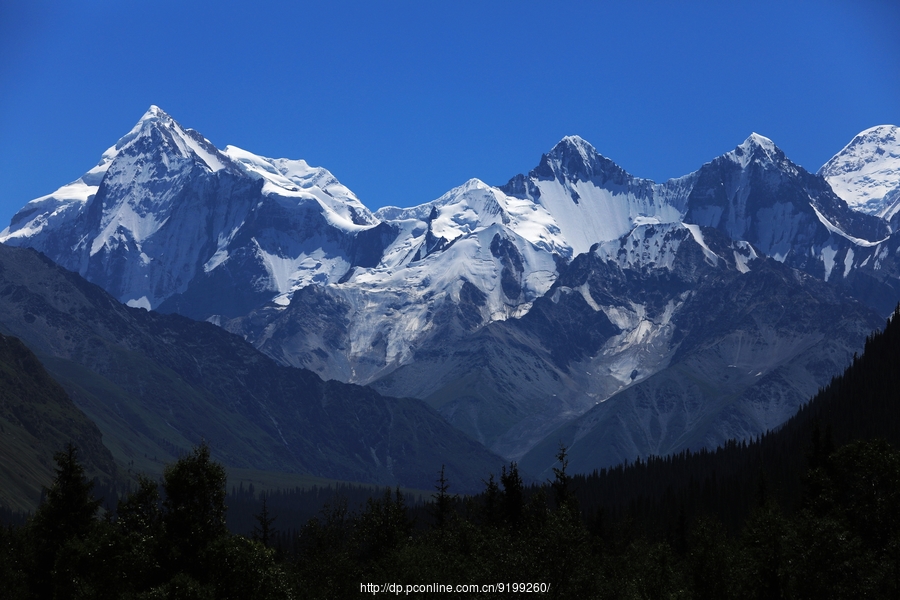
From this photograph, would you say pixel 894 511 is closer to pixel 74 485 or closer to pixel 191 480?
pixel 191 480

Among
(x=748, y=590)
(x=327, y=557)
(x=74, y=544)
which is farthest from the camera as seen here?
(x=327, y=557)

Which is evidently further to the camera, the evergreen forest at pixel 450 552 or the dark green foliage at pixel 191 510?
the evergreen forest at pixel 450 552

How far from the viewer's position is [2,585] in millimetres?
96375

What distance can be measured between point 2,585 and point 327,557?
122ft

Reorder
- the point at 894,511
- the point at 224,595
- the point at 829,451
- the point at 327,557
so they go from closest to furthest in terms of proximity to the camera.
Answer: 1. the point at 224,595
2. the point at 894,511
3. the point at 327,557
4. the point at 829,451

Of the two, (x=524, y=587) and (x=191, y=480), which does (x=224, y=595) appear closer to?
(x=191, y=480)

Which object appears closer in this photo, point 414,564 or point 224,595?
point 224,595

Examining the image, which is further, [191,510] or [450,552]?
[450,552]

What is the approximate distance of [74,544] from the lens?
266 feet

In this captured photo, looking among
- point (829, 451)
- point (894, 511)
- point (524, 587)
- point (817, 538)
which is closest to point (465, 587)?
point (524, 587)

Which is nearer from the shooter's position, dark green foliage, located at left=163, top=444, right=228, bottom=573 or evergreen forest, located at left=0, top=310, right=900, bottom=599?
dark green foliage, located at left=163, top=444, right=228, bottom=573

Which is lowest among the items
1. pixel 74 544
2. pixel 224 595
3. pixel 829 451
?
A: pixel 224 595

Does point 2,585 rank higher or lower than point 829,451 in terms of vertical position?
lower

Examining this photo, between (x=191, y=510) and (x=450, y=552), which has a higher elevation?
(x=450, y=552)
